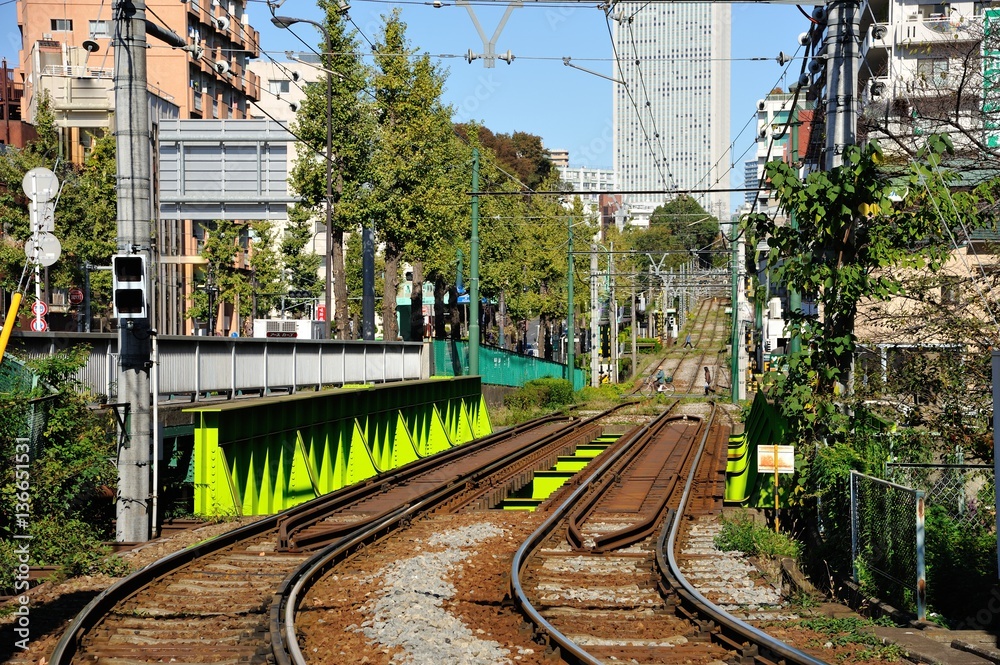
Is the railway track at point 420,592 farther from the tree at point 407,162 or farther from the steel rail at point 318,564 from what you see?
the tree at point 407,162

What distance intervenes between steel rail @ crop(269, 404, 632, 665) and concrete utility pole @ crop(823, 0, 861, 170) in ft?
25.7

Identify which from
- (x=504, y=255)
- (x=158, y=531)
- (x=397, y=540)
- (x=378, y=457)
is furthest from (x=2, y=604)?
(x=504, y=255)

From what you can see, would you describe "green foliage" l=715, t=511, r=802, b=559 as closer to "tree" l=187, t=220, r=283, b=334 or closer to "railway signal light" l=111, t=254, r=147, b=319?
"railway signal light" l=111, t=254, r=147, b=319

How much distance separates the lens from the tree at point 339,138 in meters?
38.1

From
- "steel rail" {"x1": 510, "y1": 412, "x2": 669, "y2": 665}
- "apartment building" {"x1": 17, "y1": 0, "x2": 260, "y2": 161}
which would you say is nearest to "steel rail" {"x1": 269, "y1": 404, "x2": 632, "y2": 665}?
"steel rail" {"x1": 510, "y1": 412, "x2": 669, "y2": 665}

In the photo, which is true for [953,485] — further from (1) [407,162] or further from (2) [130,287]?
(1) [407,162]

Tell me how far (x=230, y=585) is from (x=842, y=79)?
9.65 metres

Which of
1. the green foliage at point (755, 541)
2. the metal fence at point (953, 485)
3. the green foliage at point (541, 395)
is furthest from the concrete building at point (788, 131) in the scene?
the green foliage at point (541, 395)

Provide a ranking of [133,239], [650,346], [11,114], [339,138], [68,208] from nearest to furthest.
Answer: [133,239]
[339,138]
[68,208]
[11,114]
[650,346]

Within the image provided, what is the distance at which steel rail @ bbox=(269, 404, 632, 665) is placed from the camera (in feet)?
28.7

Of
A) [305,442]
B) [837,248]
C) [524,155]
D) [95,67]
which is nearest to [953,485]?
[837,248]

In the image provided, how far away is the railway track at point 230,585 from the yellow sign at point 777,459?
17.4 feet

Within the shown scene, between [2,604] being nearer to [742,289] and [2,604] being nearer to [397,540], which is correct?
[397,540]

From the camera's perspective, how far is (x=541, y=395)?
4778 centimetres
